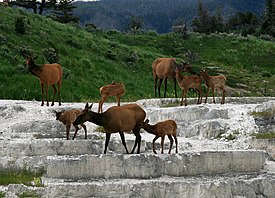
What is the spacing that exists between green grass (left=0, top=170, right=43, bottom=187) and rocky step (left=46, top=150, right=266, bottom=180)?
1.26 feet

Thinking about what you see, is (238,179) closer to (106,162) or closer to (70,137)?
(106,162)

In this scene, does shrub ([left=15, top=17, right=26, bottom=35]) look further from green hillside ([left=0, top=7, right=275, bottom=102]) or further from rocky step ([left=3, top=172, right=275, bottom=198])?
rocky step ([left=3, top=172, right=275, bottom=198])

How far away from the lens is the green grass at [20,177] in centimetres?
1130

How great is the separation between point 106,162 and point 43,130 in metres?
4.41

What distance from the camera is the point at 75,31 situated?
41344 millimetres

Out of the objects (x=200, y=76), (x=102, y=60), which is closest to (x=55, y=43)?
(x=102, y=60)

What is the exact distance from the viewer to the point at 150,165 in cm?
1214

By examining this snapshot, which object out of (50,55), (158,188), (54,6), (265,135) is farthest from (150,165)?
(54,6)

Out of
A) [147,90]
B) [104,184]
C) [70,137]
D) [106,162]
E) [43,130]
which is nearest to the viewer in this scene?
[104,184]

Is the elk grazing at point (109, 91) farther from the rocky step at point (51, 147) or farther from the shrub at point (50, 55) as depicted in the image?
the shrub at point (50, 55)

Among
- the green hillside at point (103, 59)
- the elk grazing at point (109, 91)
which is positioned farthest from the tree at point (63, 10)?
the elk grazing at point (109, 91)

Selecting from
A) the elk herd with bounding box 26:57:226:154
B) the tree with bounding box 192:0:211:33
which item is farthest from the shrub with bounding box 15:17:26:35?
the tree with bounding box 192:0:211:33

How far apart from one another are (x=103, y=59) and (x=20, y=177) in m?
23.6

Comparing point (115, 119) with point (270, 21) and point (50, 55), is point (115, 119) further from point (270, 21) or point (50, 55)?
point (270, 21)
